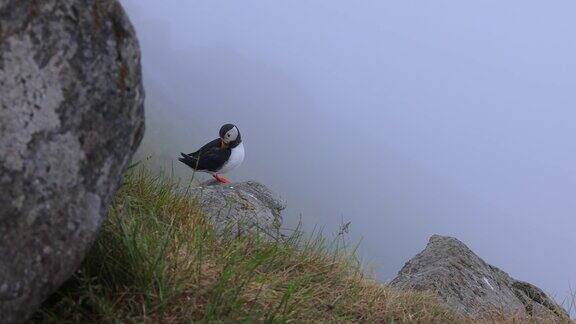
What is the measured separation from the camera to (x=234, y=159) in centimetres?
1277

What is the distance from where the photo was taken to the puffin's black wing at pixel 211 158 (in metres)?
12.3

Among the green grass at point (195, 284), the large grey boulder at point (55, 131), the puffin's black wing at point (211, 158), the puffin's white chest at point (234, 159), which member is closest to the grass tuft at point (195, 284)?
the green grass at point (195, 284)

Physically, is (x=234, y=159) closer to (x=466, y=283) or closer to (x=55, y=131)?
(x=466, y=283)

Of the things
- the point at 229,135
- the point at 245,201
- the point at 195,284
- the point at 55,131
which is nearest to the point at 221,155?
the point at 229,135

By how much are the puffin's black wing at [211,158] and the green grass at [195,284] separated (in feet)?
18.8

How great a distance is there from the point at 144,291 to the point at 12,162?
1.38 metres

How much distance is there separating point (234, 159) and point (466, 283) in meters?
5.45

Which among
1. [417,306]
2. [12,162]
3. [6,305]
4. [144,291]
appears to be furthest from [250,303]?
[417,306]

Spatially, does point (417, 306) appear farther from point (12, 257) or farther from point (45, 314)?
point (12, 257)

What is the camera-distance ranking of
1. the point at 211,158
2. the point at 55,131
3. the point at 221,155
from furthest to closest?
the point at 221,155 < the point at 211,158 < the point at 55,131

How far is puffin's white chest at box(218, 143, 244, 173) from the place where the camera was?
12.6 m

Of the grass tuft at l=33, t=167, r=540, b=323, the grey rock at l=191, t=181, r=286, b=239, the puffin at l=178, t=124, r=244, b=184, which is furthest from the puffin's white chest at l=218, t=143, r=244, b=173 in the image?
the grass tuft at l=33, t=167, r=540, b=323

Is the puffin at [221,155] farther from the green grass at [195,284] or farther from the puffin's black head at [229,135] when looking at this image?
the green grass at [195,284]

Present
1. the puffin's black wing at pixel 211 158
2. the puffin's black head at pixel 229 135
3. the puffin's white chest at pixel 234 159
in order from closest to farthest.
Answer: the puffin's black wing at pixel 211 158, the puffin's white chest at pixel 234 159, the puffin's black head at pixel 229 135
